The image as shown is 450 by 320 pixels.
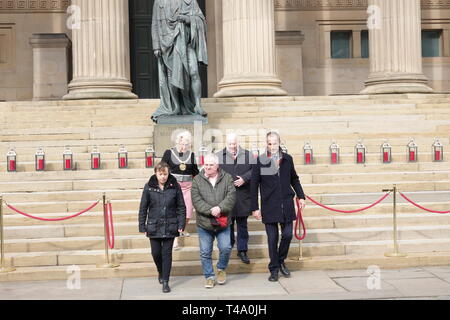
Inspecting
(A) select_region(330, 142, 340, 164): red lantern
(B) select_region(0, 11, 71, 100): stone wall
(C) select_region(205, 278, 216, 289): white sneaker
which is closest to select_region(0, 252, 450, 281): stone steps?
(C) select_region(205, 278, 216, 289): white sneaker

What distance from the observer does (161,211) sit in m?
9.64

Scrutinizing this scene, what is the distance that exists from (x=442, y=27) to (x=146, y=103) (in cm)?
1374

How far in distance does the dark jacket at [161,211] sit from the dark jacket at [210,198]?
0.22m

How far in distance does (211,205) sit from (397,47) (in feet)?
42.2

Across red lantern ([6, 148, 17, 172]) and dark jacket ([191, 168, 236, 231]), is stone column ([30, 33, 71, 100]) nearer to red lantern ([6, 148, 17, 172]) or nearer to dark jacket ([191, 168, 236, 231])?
red lantern ([6, 148, 17, 172])

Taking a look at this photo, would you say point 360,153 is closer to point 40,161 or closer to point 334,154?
point 334,154

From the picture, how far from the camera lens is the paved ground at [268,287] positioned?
30.3ft

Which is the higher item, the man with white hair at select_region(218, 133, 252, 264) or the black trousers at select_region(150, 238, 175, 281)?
the man with white hair at select_region(218, 133, 252, 264)

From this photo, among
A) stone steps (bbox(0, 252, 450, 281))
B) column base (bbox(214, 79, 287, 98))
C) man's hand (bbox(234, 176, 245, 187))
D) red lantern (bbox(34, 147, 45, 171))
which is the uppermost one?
column base (bbox(214, 79, 287, 98))

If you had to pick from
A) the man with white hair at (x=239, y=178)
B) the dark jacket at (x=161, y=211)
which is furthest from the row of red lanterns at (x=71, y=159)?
the dark jacket at (x=161, y=211)

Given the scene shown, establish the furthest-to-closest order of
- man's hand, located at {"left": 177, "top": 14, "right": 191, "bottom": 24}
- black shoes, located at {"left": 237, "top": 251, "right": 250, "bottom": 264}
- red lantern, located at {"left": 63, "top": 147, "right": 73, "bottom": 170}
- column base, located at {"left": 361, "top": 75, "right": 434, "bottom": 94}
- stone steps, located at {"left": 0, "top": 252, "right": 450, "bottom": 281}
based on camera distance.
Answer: column base, located at {"left": 361, "top": 75, "right": 434, "bottom": 94} → red lantern, located at {"left": 63, "top": 147, "right": 73, "bottom": 170} → man's hand, located at {"left": 177, "top": 14, "right": 191, "bottom": 24} → black shoes, located at {"left": 237, "top": 251, "right": 250, "bottom": 264} → stone steps, located at {"left": 0, "top": 252, "right": 450, "bottom": 281}

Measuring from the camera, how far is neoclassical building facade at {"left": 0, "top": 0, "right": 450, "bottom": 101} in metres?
19.7

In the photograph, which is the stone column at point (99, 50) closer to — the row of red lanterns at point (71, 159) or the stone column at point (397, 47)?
the row of red lanterns at point (71, 159)
